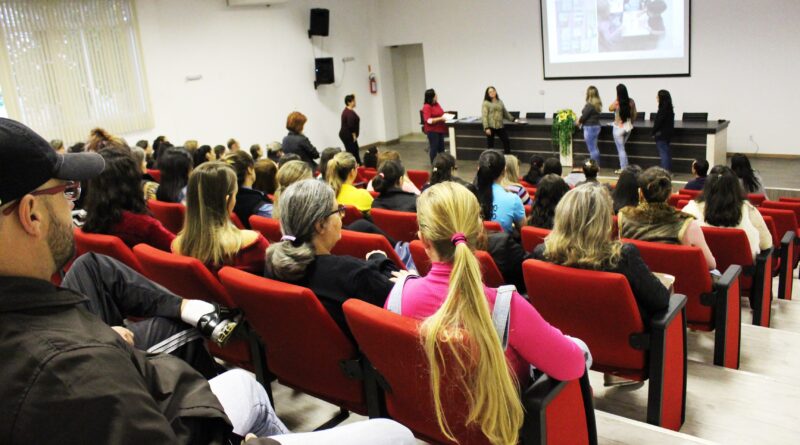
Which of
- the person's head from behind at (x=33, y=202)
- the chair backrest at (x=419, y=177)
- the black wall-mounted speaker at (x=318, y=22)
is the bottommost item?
the chair backrest at (x=419, y=177)

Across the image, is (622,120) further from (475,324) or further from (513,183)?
(475,324)

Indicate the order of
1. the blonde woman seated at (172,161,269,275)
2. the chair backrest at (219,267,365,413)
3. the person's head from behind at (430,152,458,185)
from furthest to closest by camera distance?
the person's head from behind at (430,152,458,185)
the blonde woman seated at (172,161,269,275)
the chair backrest at (219,267,365,413)

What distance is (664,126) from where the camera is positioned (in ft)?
28.6

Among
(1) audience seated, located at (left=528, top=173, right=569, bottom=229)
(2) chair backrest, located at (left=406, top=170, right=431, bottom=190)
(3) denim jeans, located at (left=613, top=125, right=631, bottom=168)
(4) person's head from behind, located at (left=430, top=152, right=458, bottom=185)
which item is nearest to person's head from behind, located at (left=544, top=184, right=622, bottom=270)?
(1) audience seated, located at (left=528, top=173, right=569, bottom=229)

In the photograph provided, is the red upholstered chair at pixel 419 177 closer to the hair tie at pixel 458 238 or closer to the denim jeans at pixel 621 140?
the denim jeans at pixel 621 140

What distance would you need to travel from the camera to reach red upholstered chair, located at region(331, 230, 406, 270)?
3.25 meters

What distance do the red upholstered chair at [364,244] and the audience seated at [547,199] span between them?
952mm

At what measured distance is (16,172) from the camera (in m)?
1.14

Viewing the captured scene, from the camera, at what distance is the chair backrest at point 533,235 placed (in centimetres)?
A: 341

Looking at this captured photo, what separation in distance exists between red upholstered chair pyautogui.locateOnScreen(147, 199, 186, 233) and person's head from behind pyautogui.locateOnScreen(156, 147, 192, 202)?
0.64 ft

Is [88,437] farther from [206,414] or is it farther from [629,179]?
[629,179]

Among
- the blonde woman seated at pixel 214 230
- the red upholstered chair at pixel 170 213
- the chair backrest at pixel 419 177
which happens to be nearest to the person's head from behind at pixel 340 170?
the red upholstered chair at pixel 170 213

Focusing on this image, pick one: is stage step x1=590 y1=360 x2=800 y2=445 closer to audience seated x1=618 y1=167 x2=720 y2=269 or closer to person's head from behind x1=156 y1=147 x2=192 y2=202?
audience seated x1=618 y1=167 x2=720 y2=269

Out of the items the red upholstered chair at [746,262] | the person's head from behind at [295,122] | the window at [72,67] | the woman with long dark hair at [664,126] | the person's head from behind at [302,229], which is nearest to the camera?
the person's head from behind at [302,229]
